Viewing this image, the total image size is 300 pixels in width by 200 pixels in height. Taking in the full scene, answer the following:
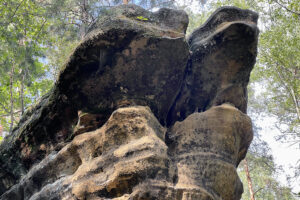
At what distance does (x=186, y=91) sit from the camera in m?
3.66

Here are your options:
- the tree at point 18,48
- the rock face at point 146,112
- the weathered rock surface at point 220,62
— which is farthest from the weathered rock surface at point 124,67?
the tree at point 18,48

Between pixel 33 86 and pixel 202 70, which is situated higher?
pixel 202 70

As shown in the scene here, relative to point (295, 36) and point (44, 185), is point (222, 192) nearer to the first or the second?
point (44, 185)

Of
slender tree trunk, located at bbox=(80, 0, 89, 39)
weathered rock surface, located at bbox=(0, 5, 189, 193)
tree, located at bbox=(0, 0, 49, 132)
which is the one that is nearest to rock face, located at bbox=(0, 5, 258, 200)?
weathered rock surface, located at bbox=(0, 5, 189, 193)

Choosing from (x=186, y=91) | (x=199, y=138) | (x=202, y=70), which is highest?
(x=202, y=70)

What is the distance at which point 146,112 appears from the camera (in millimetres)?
3066

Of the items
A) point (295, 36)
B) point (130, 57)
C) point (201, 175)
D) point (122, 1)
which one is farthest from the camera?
point (295, 36)

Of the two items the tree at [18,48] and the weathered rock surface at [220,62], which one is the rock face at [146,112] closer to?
the weathered rock surface at [220,62]

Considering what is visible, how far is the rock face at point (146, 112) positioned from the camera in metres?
2.71

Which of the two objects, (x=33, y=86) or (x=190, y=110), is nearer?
(x=190, y=110)

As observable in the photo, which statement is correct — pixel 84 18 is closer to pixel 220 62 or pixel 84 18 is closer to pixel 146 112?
pixel 220 62

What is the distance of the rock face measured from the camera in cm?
271

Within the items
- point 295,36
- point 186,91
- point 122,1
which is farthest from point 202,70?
point 295,36

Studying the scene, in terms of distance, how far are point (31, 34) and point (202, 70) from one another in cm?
734
